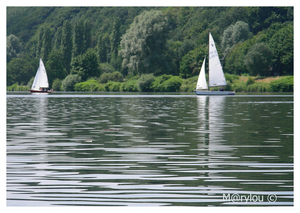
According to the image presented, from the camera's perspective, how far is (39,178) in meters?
12.2

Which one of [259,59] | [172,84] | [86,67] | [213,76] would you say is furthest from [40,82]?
[259,59]

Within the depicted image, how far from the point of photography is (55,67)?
6019 inches

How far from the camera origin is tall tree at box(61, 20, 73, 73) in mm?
161750

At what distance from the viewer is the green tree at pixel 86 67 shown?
13700 centimetres

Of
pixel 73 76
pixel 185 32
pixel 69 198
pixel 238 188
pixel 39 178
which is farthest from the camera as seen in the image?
pixel 185 32

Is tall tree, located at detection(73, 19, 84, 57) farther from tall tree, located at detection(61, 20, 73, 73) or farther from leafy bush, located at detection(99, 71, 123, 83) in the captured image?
leafy bush, located at detection(99, 71, 123, 83)

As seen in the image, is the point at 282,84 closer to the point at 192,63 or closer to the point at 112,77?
the point at 192,63

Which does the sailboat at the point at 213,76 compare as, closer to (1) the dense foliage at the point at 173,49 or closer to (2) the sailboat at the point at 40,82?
(1) the dense foliage at the point at 173,49

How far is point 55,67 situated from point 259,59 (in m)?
71.2

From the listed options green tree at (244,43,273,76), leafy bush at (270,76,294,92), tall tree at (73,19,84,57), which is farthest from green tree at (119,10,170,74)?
tall tree at (73,19,84,57)

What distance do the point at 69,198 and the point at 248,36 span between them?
434 feet

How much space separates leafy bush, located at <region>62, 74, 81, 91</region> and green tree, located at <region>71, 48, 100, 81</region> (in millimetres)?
5109
